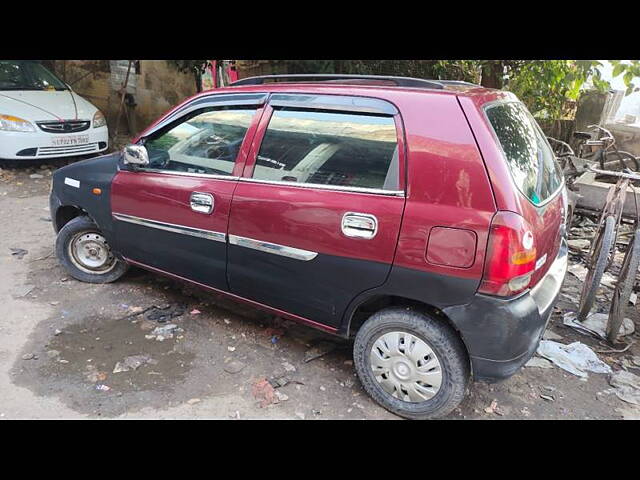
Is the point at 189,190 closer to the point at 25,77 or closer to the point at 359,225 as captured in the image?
the point at 359,225

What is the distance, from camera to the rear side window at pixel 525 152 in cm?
244

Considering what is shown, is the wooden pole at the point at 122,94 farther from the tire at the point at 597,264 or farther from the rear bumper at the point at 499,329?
the rear bumper at the point at 499,329

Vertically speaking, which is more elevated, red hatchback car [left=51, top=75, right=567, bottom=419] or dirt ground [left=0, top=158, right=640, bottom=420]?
red hatchback car [left=51, top=75, right=567, bottom=419]

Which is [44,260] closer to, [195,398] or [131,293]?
[131,293]

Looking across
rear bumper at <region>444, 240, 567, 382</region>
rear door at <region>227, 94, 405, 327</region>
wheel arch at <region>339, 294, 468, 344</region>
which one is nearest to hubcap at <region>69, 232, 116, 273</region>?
rear door at <region>227, 94, 405, 327</region>

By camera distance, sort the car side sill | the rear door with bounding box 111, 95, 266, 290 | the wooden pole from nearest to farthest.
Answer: the car side sill → the rear door with bounding box 111, 95, 266, 290 → the wooden pole

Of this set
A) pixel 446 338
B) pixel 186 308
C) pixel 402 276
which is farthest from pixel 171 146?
pixel 446 338

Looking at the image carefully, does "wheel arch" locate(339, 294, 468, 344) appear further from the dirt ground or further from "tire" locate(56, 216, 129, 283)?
"tire" locate(56, 216, 129, 283)

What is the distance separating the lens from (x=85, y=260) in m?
4.20

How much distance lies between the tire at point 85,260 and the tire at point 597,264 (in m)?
3.89

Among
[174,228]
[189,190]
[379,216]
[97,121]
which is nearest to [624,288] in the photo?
[379,216]

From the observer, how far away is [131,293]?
407cm

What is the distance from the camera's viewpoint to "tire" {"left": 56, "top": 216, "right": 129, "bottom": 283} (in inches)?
161

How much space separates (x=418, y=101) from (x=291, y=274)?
126cm
